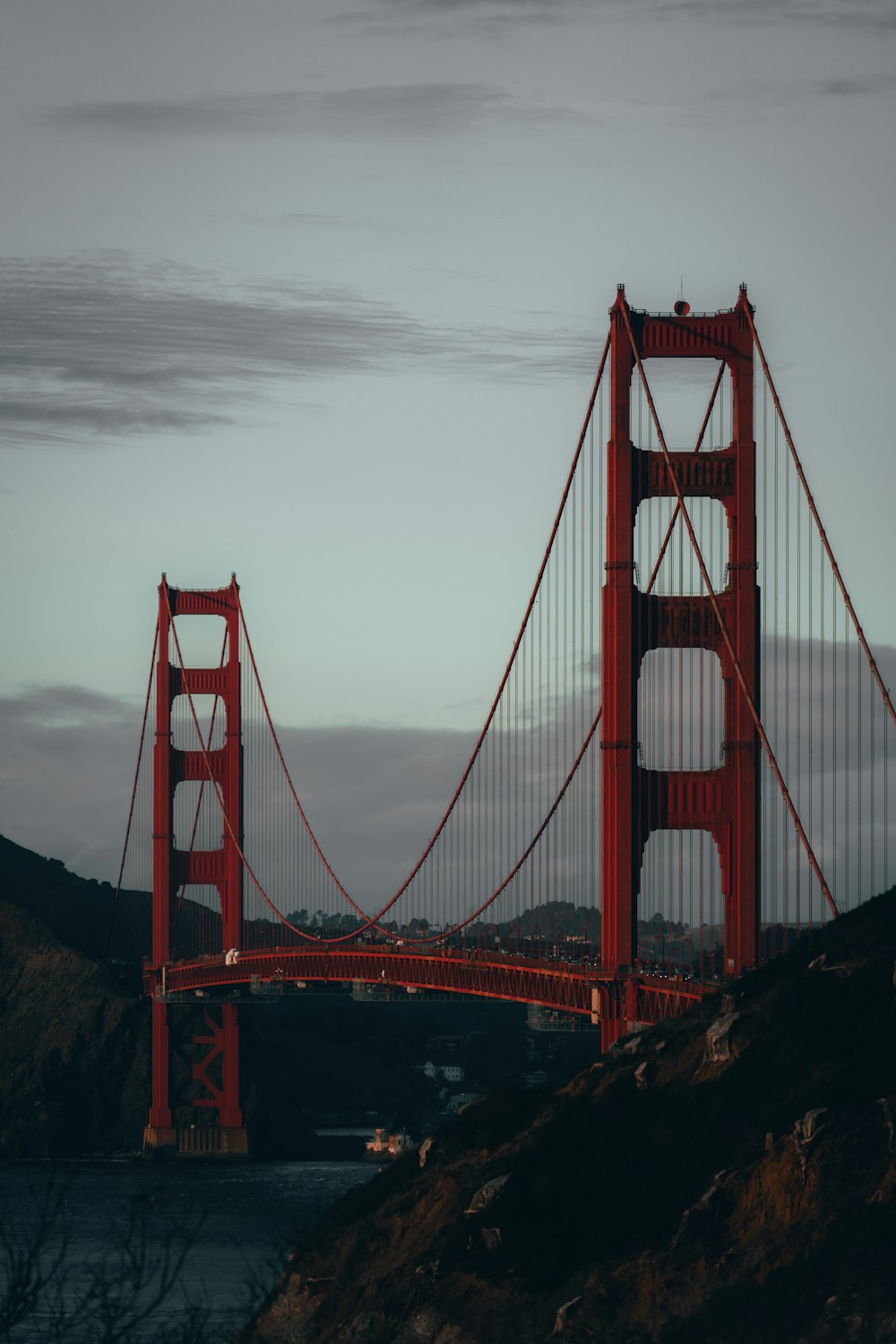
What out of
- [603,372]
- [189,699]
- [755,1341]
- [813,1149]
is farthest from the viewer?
[189,699]

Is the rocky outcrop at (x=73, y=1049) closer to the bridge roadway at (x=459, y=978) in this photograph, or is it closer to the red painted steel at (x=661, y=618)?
the bridge roadway at (x=459, y=978)

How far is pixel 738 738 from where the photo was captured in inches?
2103

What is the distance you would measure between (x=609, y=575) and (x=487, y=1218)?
1886 cm

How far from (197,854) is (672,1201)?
6391cm

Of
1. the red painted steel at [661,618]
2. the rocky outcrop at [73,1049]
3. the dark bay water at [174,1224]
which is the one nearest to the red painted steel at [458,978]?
the red painted steel at [661,618]

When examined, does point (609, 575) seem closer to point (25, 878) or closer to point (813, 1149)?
point (813, 1149)

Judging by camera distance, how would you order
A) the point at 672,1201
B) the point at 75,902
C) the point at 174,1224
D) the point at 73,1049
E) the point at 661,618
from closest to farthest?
the point at 672,1201 < the point at 174,1224 < the point at 661,618 < the point at 73,1049 < the point at 75,902

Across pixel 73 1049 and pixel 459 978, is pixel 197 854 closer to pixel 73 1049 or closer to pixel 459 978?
pixel 73 1049

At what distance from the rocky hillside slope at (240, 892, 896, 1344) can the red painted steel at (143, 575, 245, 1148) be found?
51.7m

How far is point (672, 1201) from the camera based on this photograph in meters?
38.4

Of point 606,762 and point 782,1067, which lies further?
point 606,762

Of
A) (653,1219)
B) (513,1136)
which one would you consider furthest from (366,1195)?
(653,1219)

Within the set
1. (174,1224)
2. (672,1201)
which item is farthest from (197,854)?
(672,1201)

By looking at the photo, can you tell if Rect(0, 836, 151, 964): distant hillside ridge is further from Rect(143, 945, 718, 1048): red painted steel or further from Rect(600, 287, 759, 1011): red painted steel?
Rect(600, 287, 759, 1011): red painted steel
